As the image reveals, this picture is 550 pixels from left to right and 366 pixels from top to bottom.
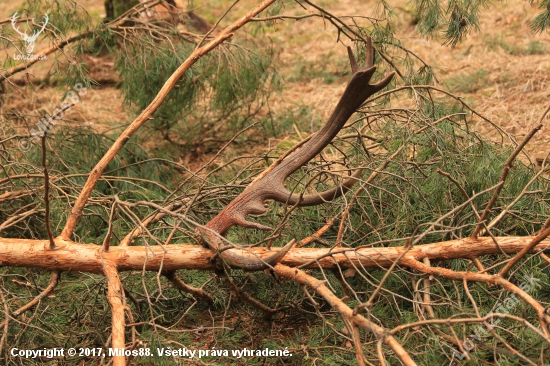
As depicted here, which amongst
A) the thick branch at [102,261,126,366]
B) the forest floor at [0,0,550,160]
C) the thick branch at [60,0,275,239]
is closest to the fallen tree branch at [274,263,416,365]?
the thick branch at [102,261,126,366]

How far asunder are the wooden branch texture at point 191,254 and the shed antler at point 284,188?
74 millimetres

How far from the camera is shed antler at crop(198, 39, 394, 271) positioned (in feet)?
8.15

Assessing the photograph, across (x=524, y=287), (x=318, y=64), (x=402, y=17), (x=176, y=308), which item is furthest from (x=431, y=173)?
(x=402, y=17)

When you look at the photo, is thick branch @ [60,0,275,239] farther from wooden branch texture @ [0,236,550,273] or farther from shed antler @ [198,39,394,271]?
shed antler @ [198,39,394,271]

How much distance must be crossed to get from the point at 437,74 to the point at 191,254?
383cm

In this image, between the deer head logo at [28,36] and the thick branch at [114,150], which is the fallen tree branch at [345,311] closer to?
the thick branch at [114,150]

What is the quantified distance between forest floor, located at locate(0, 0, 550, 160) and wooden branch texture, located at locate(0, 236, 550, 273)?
1786mm

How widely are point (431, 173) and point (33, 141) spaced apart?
224cm

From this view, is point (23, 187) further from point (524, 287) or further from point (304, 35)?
→ point (304, 35)

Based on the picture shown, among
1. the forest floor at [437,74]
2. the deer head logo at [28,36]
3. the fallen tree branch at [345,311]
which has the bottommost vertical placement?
the fallen tree branch at [345,311]

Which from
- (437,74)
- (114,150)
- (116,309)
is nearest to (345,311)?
(116,309)

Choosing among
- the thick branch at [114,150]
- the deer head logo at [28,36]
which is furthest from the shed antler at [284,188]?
the deer head logo at [28,36]

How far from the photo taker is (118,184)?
4195mm

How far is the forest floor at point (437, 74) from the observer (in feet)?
16.0
